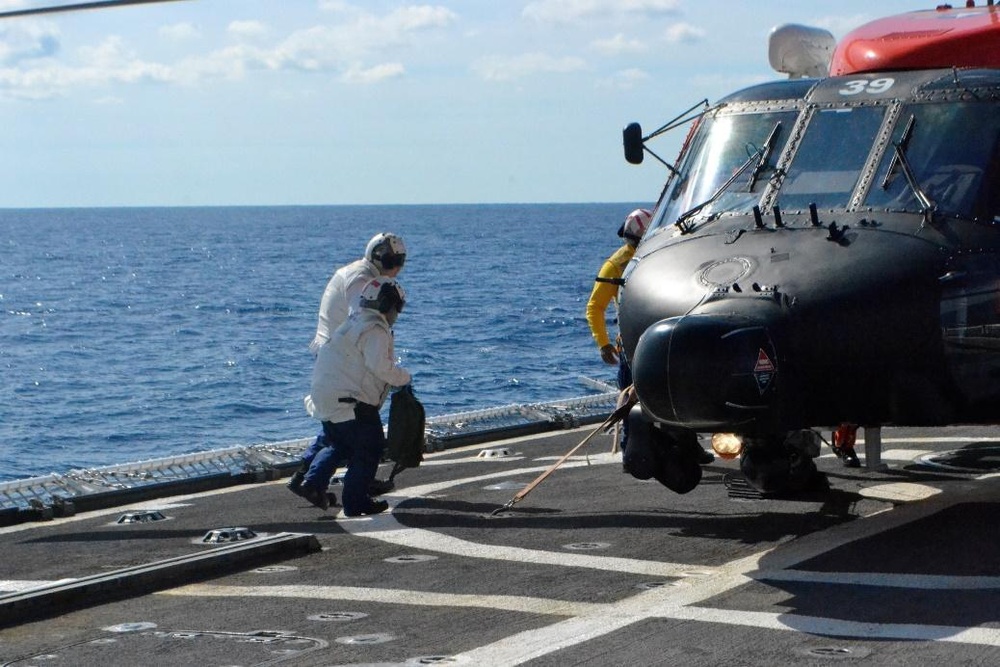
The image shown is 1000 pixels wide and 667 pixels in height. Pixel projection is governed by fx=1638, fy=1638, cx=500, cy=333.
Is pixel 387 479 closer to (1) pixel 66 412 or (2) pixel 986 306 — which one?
(2) pixel 986 306

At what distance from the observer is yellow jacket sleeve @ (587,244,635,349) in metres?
12.0

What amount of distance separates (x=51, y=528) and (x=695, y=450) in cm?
406

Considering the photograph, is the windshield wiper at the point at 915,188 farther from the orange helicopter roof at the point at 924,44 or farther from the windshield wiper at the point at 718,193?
the orange helicopter roof at the point at 924,44

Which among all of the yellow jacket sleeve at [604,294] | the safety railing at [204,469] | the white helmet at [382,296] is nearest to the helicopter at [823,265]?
the yellow jacket sleeve at [604,294]

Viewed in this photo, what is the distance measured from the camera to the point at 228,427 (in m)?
33.2

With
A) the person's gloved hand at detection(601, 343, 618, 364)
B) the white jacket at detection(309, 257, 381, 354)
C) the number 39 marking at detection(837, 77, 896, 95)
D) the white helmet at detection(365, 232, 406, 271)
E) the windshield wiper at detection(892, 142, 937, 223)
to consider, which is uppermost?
the number 39 marking at detection(837, 77, 896, 95)

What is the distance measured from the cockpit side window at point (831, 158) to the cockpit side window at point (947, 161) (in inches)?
5.9

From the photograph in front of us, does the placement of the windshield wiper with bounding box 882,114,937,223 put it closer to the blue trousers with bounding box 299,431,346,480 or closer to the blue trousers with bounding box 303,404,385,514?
the blue trousers with bounding box 303,404,385,514

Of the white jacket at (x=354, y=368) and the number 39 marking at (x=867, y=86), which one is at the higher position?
the number 39 marking at (x=867, y=86)

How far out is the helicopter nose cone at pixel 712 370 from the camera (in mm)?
7988

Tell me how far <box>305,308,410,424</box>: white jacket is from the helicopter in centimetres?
175

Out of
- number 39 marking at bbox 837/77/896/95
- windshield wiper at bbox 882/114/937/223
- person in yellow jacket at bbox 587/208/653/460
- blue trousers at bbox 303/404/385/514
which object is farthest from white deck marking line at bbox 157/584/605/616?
person in yellow jacket at bbox 587/208/653/460

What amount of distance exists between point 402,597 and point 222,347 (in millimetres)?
42362

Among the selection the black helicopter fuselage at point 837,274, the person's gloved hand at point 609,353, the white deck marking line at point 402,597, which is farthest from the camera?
the person's gloved hand at point 609,353
